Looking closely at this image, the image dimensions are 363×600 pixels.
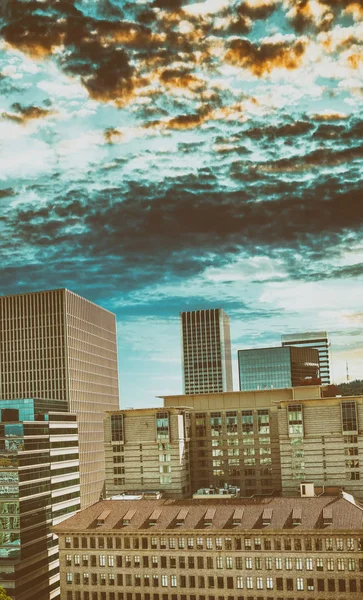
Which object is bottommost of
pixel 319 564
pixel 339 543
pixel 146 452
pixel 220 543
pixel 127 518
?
pixel 319 564

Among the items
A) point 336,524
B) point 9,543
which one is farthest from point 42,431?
point 336,524

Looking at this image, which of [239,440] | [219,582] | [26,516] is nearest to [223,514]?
[219,582]

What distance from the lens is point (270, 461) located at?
18812 cm

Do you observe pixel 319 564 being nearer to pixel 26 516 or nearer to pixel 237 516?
pixel 237 516

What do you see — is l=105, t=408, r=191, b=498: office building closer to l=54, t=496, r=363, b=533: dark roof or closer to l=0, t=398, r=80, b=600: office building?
l=54, t=496, r=363, b=533: dark roof

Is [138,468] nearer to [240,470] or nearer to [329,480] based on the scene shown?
[240,470]

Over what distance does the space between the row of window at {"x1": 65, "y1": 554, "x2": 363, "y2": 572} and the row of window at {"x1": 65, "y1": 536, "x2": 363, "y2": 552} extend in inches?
78.9

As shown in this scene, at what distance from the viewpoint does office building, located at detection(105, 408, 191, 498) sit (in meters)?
174

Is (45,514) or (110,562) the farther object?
(45,514)

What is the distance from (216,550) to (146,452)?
41.2 m

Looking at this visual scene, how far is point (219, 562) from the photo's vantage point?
140m

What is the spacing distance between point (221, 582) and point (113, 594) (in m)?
23.3

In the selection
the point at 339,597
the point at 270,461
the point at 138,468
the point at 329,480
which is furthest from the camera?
the point at 270,461

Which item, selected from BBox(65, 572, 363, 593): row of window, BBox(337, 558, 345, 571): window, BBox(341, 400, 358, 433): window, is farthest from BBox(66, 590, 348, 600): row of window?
BBox(341, 400, 358, 433): window
